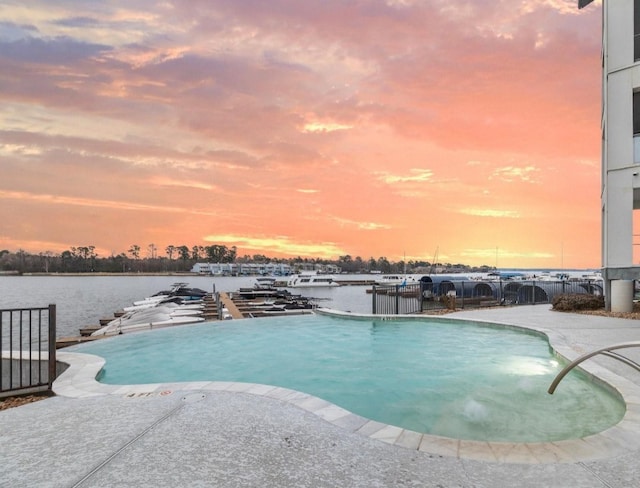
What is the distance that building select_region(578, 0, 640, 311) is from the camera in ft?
48.7

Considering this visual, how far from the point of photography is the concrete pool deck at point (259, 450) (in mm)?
3244

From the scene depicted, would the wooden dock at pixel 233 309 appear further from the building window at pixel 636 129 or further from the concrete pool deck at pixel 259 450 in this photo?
the building window at pixel 636 129

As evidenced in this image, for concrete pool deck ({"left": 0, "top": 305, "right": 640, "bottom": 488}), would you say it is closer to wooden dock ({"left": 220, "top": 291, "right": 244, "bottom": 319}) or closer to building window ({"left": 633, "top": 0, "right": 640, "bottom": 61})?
wooden dock ({"left": 220, "top": 291, "right": 244, "bottom": 319})

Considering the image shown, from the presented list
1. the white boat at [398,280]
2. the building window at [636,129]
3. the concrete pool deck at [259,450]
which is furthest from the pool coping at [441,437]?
the white boat at [398,280]

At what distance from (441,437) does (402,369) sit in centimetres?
475

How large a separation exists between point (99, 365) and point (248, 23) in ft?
42.5

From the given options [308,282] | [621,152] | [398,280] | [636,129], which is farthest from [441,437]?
[308,282]

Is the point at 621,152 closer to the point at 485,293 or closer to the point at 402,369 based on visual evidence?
the point at 402,369

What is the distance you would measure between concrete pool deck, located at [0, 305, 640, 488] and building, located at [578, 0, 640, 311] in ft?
38.9

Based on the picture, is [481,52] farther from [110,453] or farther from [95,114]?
[110,453]

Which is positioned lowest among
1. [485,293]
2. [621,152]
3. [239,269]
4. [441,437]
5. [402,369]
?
[239,269]

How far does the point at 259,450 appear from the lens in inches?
148

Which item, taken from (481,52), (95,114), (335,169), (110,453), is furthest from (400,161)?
(110,453)

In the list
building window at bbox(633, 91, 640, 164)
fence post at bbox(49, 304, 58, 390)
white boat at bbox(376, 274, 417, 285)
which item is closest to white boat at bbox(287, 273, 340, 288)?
white boat at bbox(376, 274, 417, 285)
